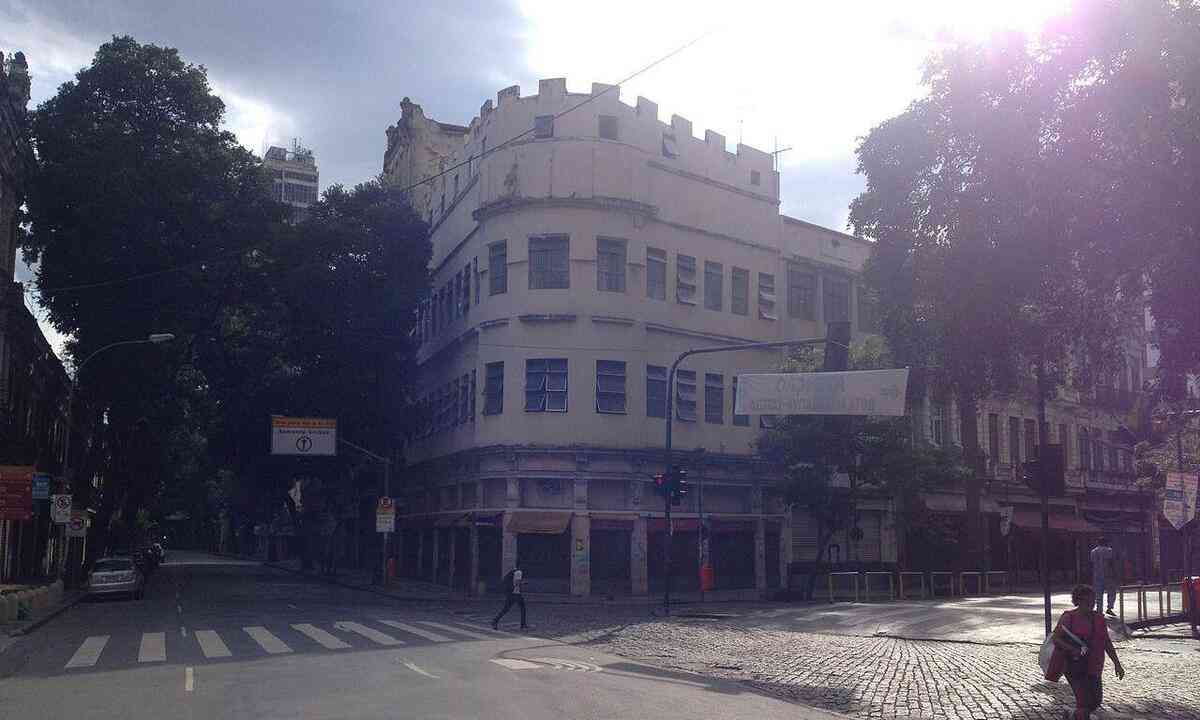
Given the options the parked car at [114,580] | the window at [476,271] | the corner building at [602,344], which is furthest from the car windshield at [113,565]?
the window at [476,271]

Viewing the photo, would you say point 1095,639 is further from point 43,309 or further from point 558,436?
point 43,309

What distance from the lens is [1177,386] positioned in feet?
62.1

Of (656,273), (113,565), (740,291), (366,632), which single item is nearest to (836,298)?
(740,291)

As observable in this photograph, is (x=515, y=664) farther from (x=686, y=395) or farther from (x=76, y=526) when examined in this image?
(x=686, y=395)

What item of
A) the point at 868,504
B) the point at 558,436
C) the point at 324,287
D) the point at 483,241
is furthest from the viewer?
the point at 868,504

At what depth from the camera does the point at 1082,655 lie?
11.1 meters

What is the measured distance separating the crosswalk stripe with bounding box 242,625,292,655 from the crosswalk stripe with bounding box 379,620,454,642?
2.84 metres

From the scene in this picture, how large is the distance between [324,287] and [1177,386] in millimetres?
35087

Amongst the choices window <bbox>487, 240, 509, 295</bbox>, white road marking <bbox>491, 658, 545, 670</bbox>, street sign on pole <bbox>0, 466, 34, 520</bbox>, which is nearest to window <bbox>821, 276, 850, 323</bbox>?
window <bbox>487, 240, 509, 295</bbox>

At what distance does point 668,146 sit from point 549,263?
7.48 meters

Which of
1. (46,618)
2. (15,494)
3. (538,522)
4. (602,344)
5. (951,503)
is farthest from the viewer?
(951,503)

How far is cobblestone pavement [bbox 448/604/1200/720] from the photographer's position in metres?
13.8

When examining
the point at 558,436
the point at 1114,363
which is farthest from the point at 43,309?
the point at 1114,363

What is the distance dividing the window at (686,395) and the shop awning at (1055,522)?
74.7 feet
